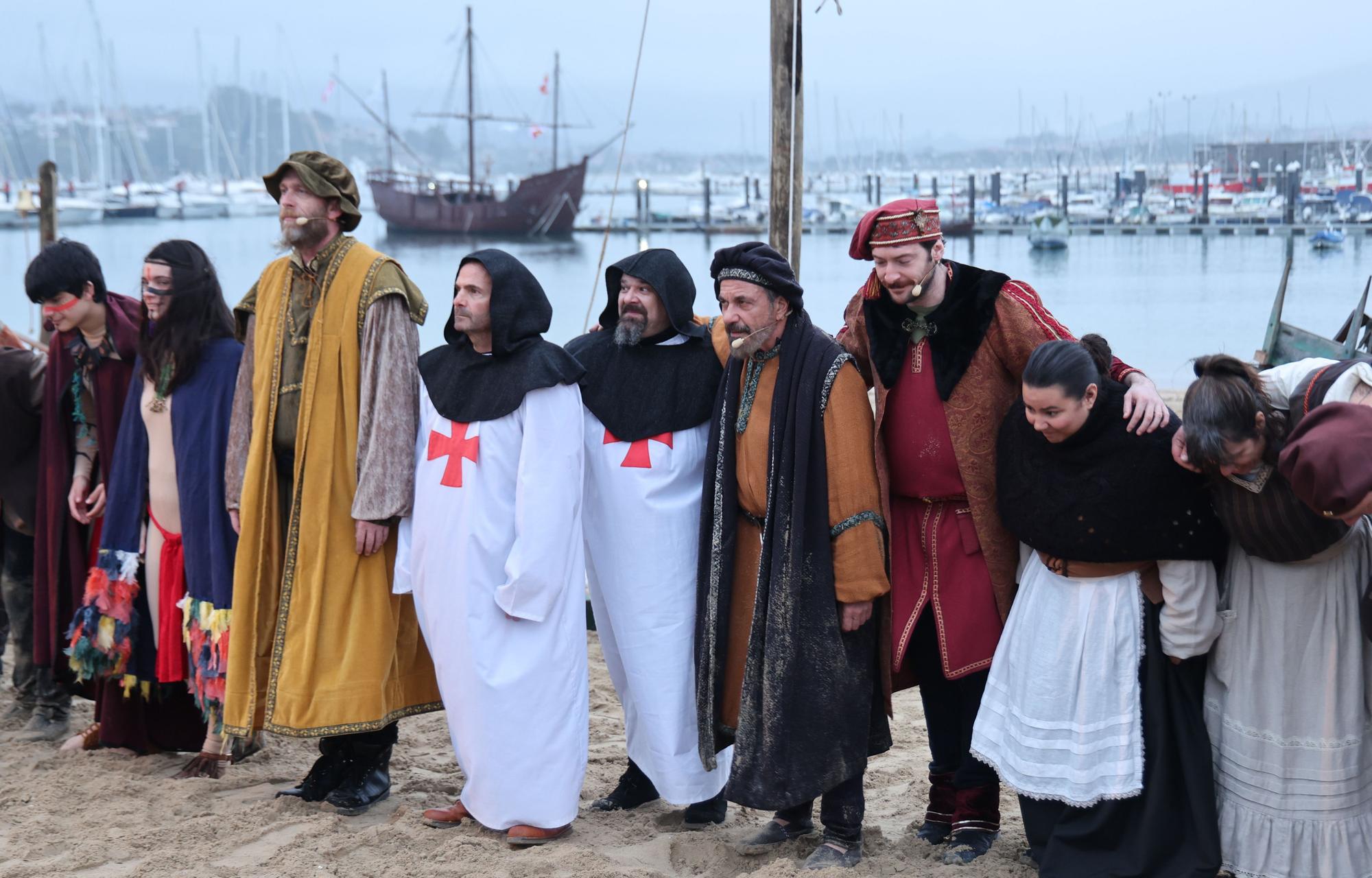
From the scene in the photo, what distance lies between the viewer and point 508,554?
3.53 meters

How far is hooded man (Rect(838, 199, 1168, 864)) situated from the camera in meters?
3.24

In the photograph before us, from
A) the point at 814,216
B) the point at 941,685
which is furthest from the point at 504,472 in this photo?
the point at 814,216

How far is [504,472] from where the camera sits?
350 cm

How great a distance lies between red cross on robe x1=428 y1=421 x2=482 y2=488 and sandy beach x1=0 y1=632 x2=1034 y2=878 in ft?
3.25

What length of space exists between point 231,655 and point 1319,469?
2925 millimetres

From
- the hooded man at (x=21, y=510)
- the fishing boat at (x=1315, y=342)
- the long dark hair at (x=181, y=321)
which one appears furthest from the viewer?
the fishing boat at (x=1315, y=342)

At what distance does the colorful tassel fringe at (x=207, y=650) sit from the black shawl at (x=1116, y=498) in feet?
7.88

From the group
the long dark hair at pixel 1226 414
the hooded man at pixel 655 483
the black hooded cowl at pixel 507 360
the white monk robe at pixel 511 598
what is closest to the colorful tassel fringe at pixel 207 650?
the white monk robe at pixel 511 598

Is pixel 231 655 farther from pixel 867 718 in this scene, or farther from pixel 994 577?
pixel 994 577

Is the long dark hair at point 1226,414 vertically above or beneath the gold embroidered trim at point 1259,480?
above

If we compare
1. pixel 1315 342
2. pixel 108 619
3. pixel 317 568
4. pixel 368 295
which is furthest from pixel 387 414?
pixel 1315 342

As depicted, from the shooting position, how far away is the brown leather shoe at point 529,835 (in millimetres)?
3504

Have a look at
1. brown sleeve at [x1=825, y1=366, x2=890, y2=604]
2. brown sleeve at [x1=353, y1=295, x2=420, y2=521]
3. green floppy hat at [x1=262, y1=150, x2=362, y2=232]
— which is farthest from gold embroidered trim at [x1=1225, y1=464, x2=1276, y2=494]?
green floppy hat at [x1=262, y1=150, x2=362, y2=232]

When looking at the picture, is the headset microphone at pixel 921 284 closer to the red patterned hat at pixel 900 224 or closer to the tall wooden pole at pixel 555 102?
the red patterned hat at pixel 900 224
